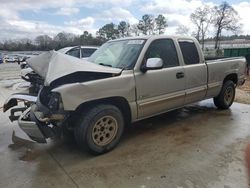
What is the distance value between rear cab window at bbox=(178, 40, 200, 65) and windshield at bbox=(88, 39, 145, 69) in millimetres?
1021

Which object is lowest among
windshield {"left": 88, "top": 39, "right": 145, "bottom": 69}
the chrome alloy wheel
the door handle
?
the chrome alloy wheel

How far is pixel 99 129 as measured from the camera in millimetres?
3920

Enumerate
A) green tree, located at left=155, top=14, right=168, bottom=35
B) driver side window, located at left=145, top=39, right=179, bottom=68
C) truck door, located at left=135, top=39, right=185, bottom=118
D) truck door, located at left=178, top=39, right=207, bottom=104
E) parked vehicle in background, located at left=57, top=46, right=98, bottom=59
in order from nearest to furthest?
truck door, located at left=135, top=39, right=185, bottom=118 → driver side window, located at left=145, top=39, right=179, bottom=68 → truck door, located at left=178, top=39, right=207, bottom=104 → parked vehicle in background, located at left=57, top=46, right=98, bottom=59 → green tree, located at left=155, top=14, right=168, bottom=35

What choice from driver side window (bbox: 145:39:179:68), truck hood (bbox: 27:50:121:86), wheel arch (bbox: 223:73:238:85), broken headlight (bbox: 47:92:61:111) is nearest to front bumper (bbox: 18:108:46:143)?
broken headlight (bbox: 47:92:61:111)

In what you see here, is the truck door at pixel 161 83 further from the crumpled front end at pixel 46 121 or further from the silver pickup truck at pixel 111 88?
the crumpled front end at pixel 46 121

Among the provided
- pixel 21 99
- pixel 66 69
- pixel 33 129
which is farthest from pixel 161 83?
pixel 21 99

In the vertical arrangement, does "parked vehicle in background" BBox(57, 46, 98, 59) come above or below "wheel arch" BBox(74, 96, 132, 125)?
above

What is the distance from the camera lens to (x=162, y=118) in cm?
582

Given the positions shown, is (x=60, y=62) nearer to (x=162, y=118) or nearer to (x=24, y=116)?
(x=24, y=116)

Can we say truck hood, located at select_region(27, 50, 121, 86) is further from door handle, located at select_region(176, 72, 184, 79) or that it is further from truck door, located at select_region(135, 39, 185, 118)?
door handle, located at select_region(176, 72, 184, 79)

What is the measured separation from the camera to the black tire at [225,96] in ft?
20.5

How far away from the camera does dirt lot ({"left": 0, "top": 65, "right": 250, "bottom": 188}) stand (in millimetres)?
3207

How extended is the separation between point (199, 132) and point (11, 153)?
130 inches

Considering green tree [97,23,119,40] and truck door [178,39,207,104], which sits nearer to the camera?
truck door [178,39,207,104]
